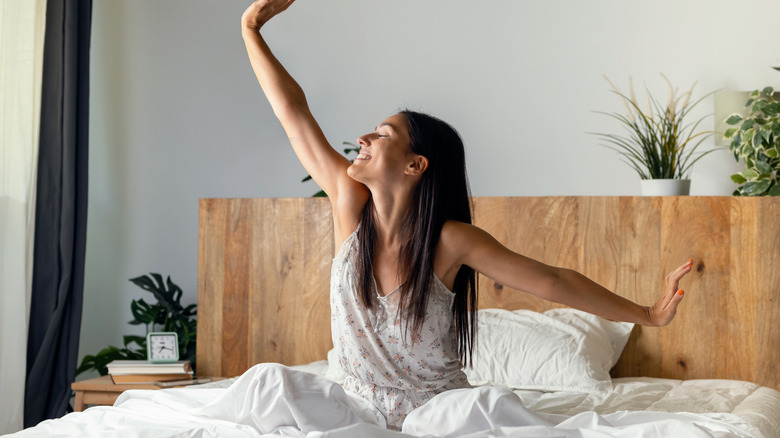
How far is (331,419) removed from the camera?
1403mm

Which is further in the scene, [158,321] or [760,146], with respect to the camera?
[158,321]

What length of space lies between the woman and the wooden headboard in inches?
41.0

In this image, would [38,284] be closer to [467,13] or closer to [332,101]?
[332,101]

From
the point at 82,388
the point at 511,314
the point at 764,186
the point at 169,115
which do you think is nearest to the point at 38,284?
the point at 82,388

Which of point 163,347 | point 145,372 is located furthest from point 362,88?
point 145,372

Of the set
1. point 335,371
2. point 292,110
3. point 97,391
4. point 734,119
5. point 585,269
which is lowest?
point 97,391

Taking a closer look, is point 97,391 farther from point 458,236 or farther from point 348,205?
point 458,236

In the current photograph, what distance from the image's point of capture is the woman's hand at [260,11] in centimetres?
178

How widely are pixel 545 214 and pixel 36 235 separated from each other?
2158 mm

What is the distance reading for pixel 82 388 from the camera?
269cm

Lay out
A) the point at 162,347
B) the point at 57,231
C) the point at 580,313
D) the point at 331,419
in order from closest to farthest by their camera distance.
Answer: the point at 331,419, the point at 580,313, the point at 162,347, the point at 57,231

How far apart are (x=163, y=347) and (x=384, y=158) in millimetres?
1701

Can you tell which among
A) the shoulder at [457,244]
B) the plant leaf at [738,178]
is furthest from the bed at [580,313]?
the shoulder at [457,244]

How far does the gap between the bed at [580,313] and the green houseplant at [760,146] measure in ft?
0.50
